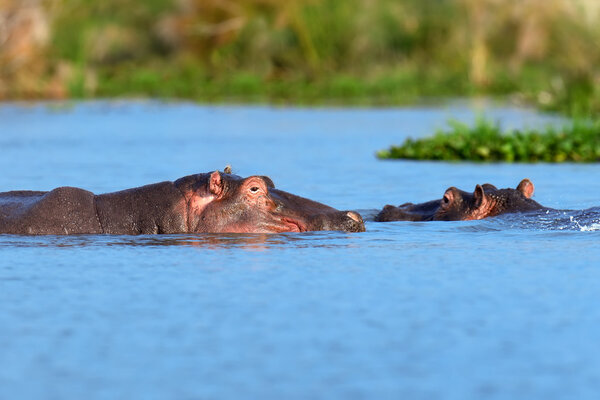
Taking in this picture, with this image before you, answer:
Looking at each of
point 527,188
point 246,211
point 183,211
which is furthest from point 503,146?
point 183,211

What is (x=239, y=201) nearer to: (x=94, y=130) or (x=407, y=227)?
(x=407, y=227)

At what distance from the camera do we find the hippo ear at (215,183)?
722 centimetres

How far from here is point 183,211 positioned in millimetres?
7375

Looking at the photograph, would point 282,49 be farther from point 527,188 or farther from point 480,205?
point 480,205

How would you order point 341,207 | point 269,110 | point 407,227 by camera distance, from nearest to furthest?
point 407,227, point 341,207, point 269,110

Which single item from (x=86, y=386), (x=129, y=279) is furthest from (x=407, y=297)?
(x=86, y=386)

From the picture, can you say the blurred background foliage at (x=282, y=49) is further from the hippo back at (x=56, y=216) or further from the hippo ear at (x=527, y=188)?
the hippo back at (x=56, y=216)

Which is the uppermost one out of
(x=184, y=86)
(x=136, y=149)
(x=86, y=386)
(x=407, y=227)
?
(x=184, y=86)

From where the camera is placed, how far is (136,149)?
53.7ft

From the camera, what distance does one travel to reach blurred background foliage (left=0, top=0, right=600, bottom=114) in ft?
92.1

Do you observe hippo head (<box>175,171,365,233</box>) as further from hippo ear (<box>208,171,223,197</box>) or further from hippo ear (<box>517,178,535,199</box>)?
hippo ear (<box>517,178,535,199</box>)

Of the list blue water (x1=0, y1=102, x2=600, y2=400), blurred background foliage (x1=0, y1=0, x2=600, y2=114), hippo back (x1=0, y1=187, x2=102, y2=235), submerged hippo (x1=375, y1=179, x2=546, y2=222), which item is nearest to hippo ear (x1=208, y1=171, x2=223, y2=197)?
blue water (x1=0, y1=102, x2=600, y2=400)

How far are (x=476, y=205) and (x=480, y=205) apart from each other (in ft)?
0.09

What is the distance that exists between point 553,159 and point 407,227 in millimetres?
5894
